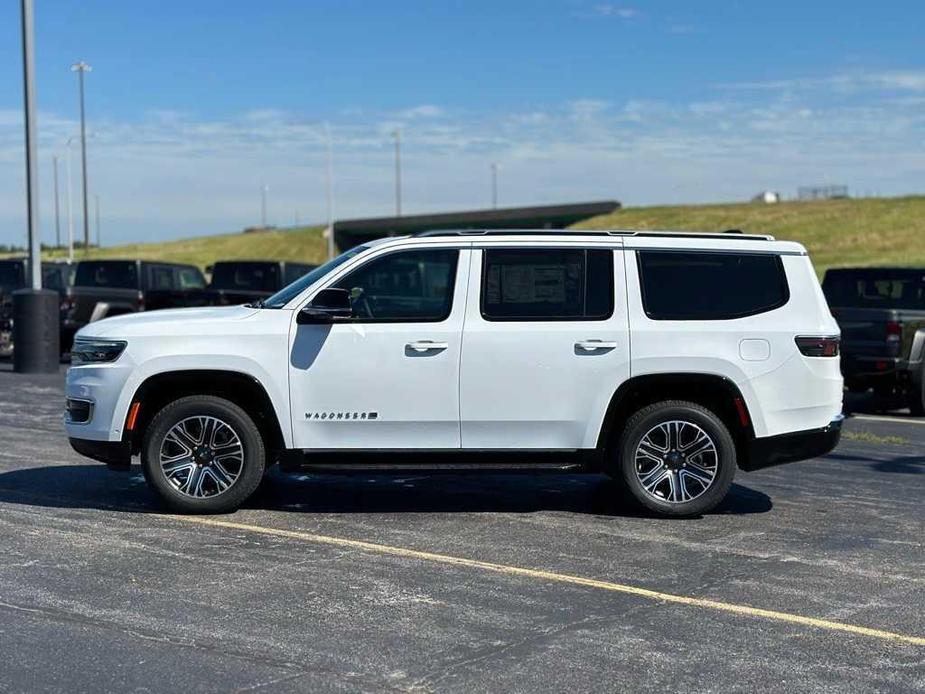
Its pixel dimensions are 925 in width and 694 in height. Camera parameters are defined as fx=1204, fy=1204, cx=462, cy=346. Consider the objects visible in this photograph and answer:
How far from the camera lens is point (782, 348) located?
26.5 feet

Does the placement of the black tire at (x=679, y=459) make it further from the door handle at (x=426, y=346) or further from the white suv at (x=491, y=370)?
the door handle at (x=426, y=346)

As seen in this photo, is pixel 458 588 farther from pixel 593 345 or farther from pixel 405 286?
pixel 405 286

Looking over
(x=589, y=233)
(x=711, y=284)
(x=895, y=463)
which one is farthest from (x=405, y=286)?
(x=895, y=463)

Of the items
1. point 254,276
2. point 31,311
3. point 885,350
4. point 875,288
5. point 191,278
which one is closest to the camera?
point 885,350

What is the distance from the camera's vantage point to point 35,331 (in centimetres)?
1886

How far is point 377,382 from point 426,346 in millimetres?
402

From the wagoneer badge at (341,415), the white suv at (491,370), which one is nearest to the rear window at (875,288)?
the white suv at (491,370)

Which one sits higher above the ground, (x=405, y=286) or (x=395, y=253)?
(x=395, y=253)

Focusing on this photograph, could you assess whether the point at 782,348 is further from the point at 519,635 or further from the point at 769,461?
the point at 519,635

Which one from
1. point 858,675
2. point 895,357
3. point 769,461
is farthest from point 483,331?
point 895,357

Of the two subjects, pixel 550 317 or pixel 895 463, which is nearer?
pixel 550 317

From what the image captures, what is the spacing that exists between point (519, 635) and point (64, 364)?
17.4 meters

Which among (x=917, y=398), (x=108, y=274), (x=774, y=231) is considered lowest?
(x=917, y=398)

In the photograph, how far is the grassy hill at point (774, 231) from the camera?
250 feet
